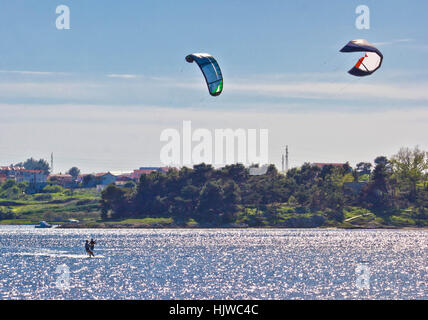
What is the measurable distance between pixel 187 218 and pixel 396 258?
100762mm

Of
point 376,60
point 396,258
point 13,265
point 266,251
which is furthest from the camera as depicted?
point 266,251

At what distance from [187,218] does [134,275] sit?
124 metres

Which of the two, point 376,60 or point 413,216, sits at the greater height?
point 376,60

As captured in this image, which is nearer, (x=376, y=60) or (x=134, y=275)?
(x=376, y=60)

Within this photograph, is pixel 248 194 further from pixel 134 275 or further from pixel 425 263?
pixel 134 275

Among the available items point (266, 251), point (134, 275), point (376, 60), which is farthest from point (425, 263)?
point (376, 60)

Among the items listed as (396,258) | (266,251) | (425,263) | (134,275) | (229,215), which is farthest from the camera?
(229,215)

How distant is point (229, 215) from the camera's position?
193m
